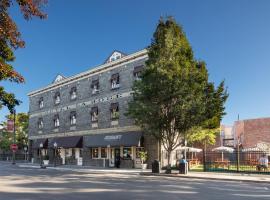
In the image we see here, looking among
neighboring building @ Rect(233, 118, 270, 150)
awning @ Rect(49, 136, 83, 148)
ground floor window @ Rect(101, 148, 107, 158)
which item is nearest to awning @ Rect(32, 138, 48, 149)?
awning @ Rect(49, 136, 83, 148)

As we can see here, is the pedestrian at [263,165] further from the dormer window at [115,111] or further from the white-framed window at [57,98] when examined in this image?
the white-framed window at [57,98]

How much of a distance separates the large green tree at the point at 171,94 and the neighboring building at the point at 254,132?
27.5m

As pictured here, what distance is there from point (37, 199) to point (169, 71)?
1696cm

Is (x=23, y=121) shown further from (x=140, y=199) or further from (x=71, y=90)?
(x=140, y=199)

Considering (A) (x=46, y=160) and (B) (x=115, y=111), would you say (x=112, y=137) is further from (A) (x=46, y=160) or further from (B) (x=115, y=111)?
(A) (x=46, y=160)

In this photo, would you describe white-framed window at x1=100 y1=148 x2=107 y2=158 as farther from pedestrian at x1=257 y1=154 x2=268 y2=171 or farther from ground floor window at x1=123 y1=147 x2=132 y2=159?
pedestrian at x1=257 y1=154 x2=268 y2=171

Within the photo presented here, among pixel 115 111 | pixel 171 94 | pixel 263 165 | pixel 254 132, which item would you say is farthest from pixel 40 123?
pixel 263 165

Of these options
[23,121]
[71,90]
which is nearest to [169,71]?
[71,90]

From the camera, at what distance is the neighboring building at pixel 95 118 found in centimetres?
3706

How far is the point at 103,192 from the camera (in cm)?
1588

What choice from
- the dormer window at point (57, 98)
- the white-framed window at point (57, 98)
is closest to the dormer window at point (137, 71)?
the white-framed window at point (57, 98)

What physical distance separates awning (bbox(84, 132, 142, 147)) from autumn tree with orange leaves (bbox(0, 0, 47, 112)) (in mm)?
23804

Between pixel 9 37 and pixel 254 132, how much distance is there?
51.6 metres

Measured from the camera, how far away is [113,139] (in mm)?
37906
